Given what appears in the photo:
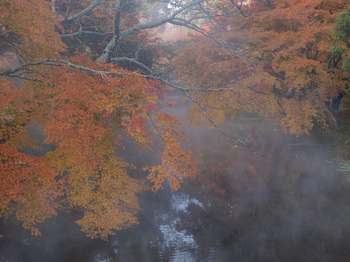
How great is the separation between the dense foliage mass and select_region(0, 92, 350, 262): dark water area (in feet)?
3.23

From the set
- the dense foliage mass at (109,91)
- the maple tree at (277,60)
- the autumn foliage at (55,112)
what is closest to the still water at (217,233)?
the dense foliage mass at (109,91)

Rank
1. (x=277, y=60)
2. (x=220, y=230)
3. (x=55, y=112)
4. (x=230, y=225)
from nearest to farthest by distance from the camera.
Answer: (x=55, y=112) → (x=220, y=230) → (x=230, y=225) → (x=277, y=60)

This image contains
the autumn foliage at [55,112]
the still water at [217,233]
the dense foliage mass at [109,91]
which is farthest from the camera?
the still water at [217,233]

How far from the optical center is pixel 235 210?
45.2 ft

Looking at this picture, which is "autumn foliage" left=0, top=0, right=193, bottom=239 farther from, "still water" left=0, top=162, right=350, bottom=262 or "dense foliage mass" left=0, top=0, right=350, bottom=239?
"still water" left=0, top=162, right=350, bottom=262

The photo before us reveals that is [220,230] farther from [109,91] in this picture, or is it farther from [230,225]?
[109,91]

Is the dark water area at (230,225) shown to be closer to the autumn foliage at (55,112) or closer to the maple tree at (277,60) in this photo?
the autumn foliage at (55,112)

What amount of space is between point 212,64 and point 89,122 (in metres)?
9.52

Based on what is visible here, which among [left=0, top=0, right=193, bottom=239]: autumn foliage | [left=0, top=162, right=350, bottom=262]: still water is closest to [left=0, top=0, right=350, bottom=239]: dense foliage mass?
[left=0, top=0, right=193, bottom=239]: autumn foliage

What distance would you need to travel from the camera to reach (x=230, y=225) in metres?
12.5

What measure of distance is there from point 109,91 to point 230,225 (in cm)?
859

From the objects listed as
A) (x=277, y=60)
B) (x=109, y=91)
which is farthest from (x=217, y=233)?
(x=277, y=60)

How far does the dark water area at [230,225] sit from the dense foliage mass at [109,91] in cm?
98

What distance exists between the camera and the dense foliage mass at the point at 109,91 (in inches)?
344
